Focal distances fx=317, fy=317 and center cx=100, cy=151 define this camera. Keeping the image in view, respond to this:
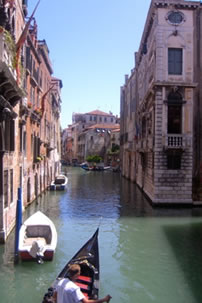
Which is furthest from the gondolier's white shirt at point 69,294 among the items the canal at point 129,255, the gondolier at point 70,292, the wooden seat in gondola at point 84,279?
the canal at point 129,255

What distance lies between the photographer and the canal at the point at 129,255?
7109 mm

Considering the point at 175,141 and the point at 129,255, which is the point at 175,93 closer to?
the point at 175,141

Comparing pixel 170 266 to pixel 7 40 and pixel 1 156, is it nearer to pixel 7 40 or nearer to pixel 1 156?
pixel 1 156

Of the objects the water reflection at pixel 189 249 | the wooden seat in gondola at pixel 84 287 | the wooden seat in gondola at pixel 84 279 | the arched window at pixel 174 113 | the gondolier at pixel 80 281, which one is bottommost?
the water reflection at pixel 189 249

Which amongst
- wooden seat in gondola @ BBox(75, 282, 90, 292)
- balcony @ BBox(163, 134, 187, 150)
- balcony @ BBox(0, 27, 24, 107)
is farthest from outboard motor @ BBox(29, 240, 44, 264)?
balcony @ BBox(163, 134, 187, 150)

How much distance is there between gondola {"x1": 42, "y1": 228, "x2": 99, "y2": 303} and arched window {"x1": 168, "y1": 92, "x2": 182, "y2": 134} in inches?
417

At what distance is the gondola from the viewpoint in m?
6.05


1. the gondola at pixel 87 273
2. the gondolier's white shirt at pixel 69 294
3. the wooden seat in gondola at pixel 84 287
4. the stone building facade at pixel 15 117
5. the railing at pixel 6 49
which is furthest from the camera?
the stone building facade at pixel 15 117

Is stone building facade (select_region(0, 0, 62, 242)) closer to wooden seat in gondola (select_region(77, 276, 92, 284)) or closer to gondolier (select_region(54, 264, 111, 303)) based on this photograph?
wooden seat in gondola (select_region(77, 276, 92, 284))

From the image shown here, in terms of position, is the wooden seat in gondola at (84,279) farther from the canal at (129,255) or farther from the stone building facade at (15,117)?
the stone building facade at (15,117)

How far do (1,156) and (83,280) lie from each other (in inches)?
189

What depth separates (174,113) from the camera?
668 inches

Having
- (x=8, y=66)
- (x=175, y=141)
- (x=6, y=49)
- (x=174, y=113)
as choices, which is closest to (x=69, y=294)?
(x=8, y=66)

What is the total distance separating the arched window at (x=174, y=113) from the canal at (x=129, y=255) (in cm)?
428
